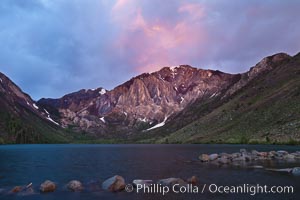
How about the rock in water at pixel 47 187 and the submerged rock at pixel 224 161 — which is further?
the submerged rock at pixel 224 161

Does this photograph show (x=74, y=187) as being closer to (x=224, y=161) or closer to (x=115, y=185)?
(x=115, y=185)

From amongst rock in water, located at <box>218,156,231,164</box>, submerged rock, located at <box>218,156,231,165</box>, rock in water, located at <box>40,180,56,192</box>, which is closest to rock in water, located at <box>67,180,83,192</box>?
rock in water, located at <box>40,180,56,192</box>

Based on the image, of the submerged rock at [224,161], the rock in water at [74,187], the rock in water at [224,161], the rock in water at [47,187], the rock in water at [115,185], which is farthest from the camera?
the rock in water at [224,161]

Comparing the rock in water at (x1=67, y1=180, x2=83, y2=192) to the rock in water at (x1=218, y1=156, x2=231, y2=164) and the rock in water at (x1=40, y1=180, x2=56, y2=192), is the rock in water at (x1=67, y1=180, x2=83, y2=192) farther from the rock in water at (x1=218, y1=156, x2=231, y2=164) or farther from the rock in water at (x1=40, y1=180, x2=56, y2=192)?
the rock in water at (x1=218, y1=156, x2=231, y2=164)

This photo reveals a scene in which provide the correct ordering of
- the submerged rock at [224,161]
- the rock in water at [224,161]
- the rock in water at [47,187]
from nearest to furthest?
the rock in water at [47,187] → the submerged rock at [224,161] → the rock in water at [224,161]

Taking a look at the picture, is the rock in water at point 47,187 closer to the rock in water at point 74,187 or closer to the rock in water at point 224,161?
the rock in water at point 74,187

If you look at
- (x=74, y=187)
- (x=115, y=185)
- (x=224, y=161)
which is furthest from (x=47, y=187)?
(x=224, y=161)

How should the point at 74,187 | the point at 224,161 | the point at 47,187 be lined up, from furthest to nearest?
the point at 224,161, the point at 74,187, the point at 47,187

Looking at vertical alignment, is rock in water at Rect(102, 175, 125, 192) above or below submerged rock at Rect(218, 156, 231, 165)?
below

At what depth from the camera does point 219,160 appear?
87438 millimetres

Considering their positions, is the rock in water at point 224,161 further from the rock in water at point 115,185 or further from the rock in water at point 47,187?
the rock in water at point 47,187

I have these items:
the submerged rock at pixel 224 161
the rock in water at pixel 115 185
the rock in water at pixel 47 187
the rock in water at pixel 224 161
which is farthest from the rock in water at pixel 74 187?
the rock in water at pixel 224 161

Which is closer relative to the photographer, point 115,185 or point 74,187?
point 115,185

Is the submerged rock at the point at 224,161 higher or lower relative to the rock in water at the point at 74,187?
higher
